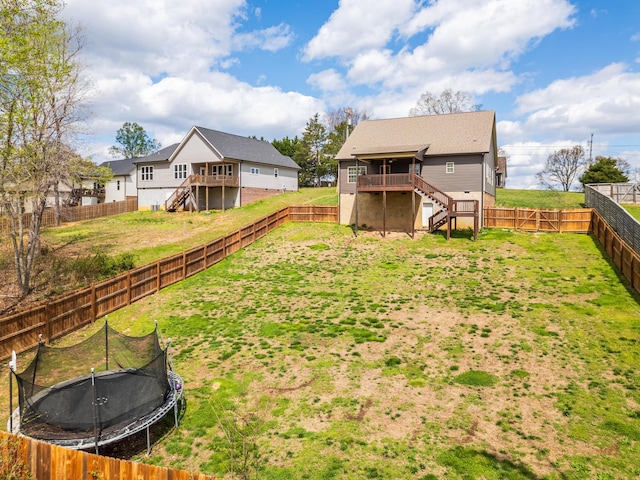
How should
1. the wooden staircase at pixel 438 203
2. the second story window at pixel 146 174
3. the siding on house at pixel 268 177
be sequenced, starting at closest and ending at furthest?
the wooden staircase at pixel 438 203 → the siding on house at pixel 268 177 → the second story window at pixel 146 174

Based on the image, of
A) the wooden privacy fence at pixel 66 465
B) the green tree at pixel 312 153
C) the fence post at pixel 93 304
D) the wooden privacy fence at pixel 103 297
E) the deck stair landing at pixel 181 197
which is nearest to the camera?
the wooden privacy fence at pixel 66 465

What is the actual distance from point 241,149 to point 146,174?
12.0m

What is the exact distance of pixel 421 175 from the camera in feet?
98.5

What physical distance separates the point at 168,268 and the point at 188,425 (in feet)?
38.5

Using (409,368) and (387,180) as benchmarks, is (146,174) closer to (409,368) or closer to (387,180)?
(387,180)

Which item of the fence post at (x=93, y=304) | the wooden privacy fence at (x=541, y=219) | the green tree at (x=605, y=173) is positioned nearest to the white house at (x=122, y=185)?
the fence post at (x=93, y=304)

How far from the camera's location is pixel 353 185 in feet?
105

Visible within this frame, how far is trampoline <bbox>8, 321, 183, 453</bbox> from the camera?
8.02m

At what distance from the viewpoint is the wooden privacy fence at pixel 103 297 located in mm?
12884

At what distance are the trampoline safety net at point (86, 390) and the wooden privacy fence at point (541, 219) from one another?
24770 millimetres

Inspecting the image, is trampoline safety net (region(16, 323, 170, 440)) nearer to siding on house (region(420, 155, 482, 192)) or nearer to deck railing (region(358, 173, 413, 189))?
deck railing (region(358, 173, 413, 189))

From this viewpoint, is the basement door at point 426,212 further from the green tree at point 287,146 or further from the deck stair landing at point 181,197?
the green tree at point 287,146

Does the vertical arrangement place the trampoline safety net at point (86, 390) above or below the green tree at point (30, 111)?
below

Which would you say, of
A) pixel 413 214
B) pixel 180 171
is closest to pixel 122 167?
pixel 180 171
